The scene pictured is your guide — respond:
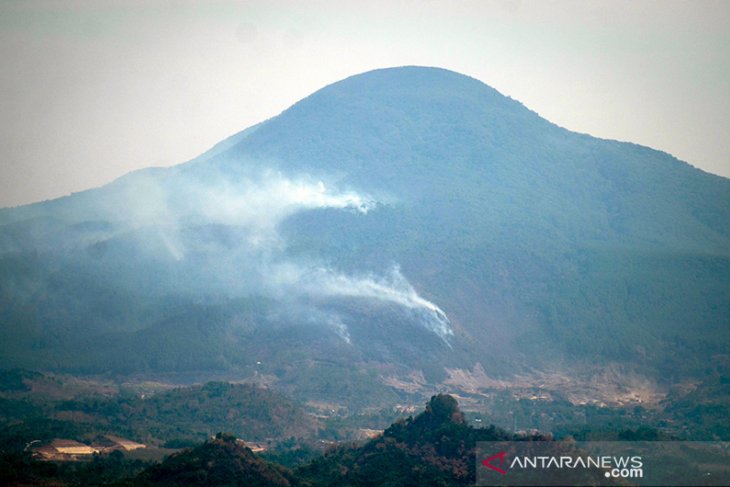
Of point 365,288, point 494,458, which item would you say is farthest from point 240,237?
point 494,458

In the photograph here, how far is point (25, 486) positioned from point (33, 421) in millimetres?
21317

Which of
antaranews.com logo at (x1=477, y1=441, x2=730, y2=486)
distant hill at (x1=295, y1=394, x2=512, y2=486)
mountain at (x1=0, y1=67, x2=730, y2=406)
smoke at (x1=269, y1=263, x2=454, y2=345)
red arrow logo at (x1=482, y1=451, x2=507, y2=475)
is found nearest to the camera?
antaranews.com logo at (x1=477, y1=441, x2=730, y2=486)

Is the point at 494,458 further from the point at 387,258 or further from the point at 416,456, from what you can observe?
the point at 387,258

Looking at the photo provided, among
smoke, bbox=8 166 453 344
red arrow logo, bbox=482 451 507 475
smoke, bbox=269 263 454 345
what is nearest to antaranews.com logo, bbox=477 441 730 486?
red arrow logo, bbox=482 451 507 475

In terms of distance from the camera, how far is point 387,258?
390ft

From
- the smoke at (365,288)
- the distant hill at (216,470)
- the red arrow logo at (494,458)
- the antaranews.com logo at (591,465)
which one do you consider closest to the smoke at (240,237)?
the smoke at (365,288)

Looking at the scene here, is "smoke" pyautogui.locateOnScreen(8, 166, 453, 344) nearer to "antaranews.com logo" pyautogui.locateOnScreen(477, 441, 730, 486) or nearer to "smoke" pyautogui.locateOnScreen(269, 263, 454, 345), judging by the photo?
"smoke" pyautogui.locateOnScreen(269, 263, 454, 345)

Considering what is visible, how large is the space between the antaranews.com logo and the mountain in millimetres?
40057

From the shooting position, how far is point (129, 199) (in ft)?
476

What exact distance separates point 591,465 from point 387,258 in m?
74.9

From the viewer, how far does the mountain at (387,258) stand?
340 feet

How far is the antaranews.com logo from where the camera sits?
42.7 m

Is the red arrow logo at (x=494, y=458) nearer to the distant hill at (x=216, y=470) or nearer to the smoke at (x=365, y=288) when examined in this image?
the distant hill at (x=216, y=470)

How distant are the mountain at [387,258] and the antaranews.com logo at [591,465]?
40057mm
